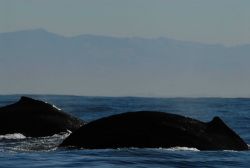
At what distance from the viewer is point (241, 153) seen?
16688 mm

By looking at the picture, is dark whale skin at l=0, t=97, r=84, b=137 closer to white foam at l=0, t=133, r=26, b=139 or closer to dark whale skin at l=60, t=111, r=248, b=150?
white foam at l=0, t=133, r=26, b=139

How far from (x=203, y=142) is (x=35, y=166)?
152 inches

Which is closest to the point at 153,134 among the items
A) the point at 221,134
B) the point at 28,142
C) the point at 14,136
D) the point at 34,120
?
the point at 221,134

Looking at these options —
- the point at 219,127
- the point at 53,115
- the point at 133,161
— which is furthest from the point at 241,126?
the point at 133,161

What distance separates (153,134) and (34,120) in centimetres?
697

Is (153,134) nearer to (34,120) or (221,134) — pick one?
(221,134)

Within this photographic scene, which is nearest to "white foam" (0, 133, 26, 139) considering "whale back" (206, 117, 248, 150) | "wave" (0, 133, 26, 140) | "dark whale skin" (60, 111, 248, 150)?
"wave" (0, 133, 26, 140)

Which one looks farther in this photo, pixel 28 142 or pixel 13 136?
pixel 13 136

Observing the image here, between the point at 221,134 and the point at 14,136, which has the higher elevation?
the point at 221,134

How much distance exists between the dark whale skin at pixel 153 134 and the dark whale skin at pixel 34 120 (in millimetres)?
5849

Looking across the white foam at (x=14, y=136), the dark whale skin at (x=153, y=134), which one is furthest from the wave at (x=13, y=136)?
the dark whale skin at (x=153, y=134)

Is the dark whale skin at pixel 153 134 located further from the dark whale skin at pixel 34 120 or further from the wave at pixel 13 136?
the dark whale skin at pixel 34 120

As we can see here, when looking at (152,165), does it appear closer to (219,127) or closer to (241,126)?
(219,127)

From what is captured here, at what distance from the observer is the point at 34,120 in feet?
75.5
